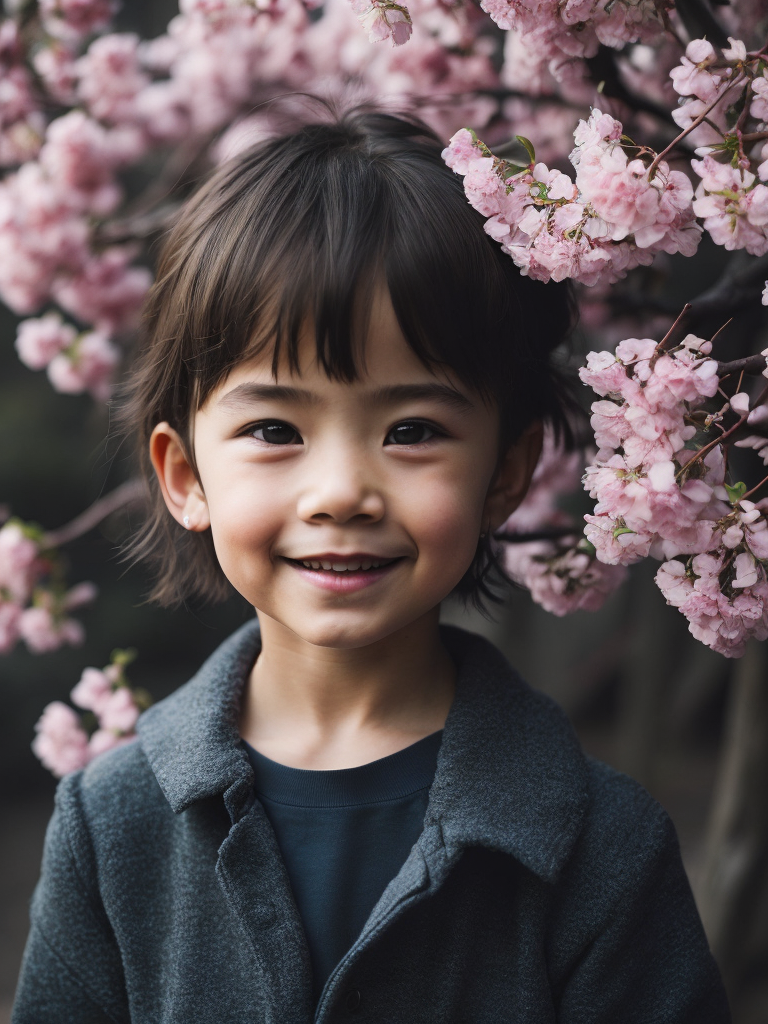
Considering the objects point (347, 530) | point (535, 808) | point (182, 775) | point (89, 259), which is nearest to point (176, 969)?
point (182, 775)

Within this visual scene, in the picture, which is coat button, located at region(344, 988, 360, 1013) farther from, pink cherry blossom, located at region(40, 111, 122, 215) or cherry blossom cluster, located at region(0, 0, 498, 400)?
pink cherry blossom, located at region(40, 111, 122, 215)

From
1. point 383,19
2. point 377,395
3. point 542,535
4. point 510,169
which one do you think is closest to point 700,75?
point 510,169

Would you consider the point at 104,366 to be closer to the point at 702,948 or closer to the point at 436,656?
the point at 436,656

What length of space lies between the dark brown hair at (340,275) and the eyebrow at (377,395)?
3cm

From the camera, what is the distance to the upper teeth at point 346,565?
115 cm

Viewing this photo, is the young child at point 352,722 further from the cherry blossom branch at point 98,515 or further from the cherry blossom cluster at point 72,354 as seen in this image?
the cherry blossom cluster at point 72,354

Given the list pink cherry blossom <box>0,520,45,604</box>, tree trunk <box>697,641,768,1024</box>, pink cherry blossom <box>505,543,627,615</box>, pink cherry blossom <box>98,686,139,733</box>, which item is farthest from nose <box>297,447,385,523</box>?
tree trunk <box>697,641,768,1024</box>

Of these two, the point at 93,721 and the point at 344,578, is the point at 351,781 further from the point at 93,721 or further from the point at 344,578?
the point at 93,721

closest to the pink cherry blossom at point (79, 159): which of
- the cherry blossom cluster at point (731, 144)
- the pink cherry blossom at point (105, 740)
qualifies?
the pink cherry blossom at point (105, 740)

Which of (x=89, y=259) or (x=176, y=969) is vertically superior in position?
(x=89, y=259)

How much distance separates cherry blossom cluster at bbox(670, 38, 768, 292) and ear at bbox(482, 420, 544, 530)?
42 cm

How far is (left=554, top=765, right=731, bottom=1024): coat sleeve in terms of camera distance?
1.21 meters

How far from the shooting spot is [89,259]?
218 cm

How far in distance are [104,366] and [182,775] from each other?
120 centimetres
